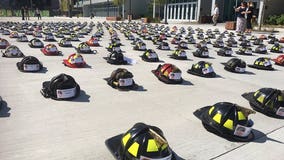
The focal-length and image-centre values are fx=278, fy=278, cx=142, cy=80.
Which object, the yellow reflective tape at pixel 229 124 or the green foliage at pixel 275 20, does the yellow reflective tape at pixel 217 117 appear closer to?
the yellow reflective tape at pixel 229 124

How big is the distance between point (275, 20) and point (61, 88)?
104 feet

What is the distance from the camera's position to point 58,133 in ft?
16.3

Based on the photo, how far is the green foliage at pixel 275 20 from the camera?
3103 centimetres

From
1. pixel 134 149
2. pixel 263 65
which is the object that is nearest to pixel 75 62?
pixel 134 149

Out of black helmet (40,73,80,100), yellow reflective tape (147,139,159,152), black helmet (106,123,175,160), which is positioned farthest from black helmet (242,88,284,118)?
black helmet (40,73,80,100)

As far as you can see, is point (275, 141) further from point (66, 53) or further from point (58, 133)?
point (66, 53)

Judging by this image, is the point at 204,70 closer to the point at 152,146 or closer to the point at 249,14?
the point at 152,146

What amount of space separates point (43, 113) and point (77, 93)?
4.04 feet

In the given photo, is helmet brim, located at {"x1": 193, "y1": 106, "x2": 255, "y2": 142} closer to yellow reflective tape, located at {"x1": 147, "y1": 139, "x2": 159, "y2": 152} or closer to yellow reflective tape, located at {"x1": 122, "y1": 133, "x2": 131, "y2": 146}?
yellow reflective tape, located at {"x1": 147, "y1": 139, "x2": 159, "y2": 152}

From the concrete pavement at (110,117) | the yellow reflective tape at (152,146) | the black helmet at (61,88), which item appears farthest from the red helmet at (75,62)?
the yellow reflective tape at (152,146)

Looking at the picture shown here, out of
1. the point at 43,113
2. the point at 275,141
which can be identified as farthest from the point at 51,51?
the point at 275,141

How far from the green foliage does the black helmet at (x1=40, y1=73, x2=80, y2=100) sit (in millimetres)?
30445

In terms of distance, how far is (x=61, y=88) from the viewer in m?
6.51

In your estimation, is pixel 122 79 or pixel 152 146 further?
pixel 122 79
